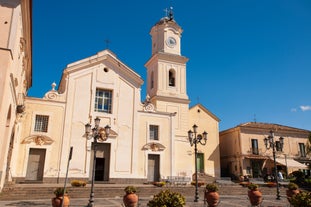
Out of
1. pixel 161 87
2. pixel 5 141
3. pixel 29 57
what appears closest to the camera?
pixel 5 141

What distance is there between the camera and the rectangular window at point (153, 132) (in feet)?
83.3

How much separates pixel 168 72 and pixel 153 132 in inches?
289

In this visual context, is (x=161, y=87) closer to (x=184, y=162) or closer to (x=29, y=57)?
(x=184, y=162)

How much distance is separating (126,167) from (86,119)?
205 inches

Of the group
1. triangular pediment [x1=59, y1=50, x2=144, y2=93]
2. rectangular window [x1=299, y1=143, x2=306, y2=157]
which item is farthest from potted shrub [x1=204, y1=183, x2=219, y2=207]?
rectangular window [x1=299, y1=143, x2=306, y2=157]

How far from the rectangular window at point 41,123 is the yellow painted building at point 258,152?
2096cm

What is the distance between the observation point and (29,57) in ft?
68.3

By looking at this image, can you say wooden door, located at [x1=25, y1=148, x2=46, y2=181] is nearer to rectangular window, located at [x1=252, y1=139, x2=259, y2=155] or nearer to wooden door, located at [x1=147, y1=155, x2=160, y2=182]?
wooden door, located at [x1=147, y1=155, x2=160, y2=182]

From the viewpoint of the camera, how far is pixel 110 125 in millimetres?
23719

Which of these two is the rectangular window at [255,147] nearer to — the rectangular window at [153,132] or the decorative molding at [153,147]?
the decorative molding at [153,147]

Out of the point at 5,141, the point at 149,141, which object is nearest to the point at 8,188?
the point at 5,141

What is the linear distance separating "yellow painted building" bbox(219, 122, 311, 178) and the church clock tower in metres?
8.32

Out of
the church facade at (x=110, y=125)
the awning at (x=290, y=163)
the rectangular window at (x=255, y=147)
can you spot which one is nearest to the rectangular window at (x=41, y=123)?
the church facade at (x=110, y=125)

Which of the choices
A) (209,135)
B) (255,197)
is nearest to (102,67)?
(209,135)
